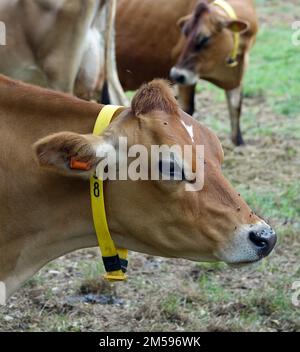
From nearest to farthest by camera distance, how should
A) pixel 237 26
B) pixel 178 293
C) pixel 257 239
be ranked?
1. pixel 257 239
2. pixel 178 293
3. pixel 237 26

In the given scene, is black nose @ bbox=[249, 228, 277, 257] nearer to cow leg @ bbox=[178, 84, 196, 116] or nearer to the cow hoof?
the cow hoof

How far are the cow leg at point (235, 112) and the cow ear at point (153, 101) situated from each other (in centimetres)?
427

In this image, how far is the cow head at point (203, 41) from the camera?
7.09m

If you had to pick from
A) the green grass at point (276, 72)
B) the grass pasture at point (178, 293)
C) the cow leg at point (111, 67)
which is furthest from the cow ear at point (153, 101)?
the green grass at point (276, 72)

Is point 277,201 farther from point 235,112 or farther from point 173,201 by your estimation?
point 173,201

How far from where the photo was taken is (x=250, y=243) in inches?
114

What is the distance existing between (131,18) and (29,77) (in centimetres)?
234

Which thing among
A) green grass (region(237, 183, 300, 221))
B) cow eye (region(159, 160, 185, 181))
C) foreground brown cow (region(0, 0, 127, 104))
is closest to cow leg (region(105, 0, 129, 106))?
foreground brown cow (region(0, 0, 127, 104))

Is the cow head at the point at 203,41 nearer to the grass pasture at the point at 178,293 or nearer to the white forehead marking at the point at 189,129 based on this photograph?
the grass pasture at the point at 178,293

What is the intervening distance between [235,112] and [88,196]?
4.48m

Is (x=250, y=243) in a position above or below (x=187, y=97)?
above

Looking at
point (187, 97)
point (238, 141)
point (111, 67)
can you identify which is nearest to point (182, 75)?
point (187, 97)
